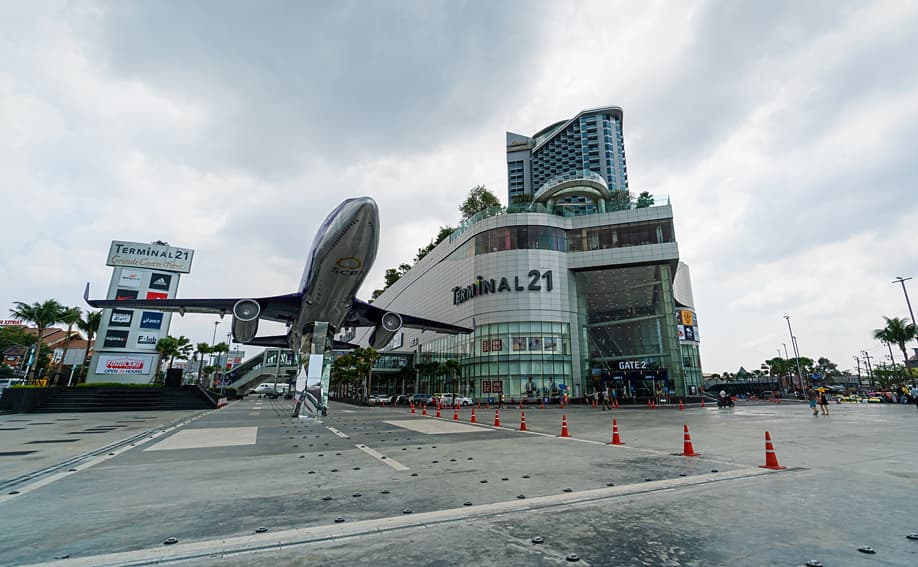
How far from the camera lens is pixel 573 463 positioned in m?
7.96

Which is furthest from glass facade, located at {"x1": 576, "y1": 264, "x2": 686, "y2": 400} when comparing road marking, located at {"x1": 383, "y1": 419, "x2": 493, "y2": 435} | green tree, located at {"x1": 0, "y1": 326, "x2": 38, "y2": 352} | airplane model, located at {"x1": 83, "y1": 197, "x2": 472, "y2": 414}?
green tree, located at {"x1": 0, "y1": 326, "x2": 38, "y2": 352}

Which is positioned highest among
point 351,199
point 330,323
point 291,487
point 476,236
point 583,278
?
point 476,236

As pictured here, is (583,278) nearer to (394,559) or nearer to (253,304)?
(253,304)

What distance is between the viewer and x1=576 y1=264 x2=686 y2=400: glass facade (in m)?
44.6

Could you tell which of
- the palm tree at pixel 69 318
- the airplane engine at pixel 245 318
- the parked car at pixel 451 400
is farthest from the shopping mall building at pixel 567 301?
the palm tree at pixel 69 318

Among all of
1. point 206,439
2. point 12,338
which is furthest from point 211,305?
point 12,338

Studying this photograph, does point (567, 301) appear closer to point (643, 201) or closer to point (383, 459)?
point (643, 201)

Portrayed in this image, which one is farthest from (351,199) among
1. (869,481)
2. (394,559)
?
(869,481)

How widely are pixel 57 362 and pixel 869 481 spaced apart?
9319 cm

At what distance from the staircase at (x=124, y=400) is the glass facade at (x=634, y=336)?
40.9 metres

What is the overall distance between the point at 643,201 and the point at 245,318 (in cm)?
4489

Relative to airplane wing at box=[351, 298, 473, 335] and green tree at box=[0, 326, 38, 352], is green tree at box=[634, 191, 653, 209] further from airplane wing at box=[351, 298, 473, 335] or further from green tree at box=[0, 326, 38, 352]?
green tree at box=[0, 326, 38, 352]

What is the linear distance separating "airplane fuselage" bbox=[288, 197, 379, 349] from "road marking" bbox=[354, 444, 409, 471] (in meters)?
7.88

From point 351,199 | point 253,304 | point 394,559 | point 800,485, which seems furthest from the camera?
point 253,304
